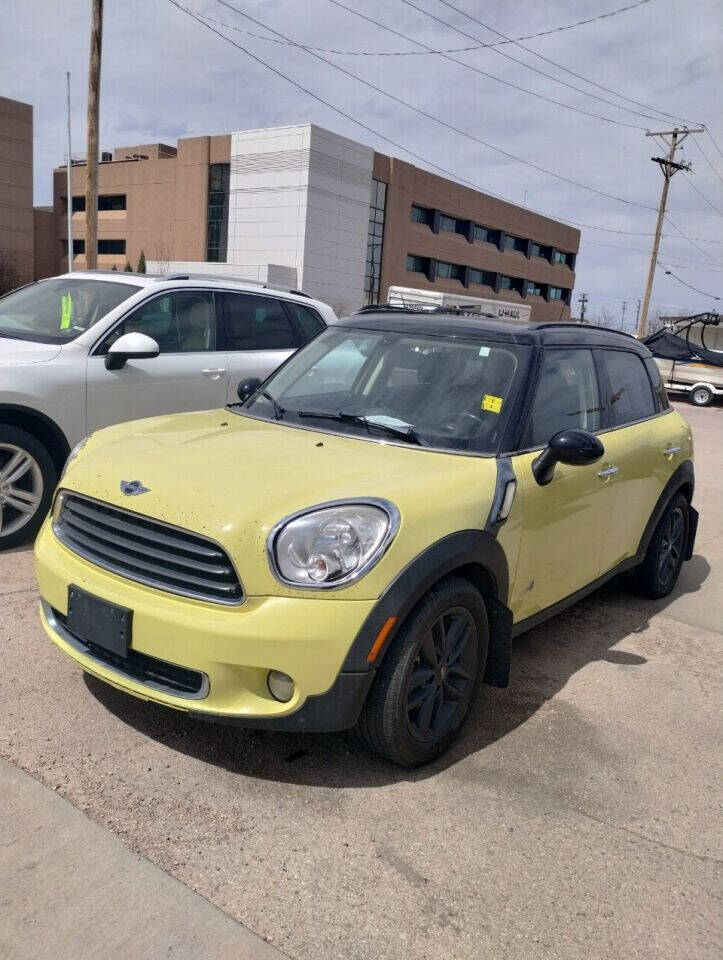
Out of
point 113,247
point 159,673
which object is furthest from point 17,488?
point 113,247

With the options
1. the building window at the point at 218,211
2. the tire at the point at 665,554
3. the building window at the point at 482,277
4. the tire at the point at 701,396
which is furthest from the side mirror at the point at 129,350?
the building window at the point at 482,277

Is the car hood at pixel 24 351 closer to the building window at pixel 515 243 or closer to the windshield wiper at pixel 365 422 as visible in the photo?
the windshield wiper at pixel 365 422

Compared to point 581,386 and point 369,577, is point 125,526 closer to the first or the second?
point 369,577

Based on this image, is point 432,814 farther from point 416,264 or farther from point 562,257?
point 562,257

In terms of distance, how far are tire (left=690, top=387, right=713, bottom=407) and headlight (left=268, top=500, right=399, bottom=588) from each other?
905 inches

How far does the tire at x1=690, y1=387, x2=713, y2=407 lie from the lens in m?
23.3

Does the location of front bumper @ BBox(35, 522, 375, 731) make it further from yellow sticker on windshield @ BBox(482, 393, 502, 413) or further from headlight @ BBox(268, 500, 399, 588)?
yellow sticker on windshield @ BBox(482, 393, 502, 413)

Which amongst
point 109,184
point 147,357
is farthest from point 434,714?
point 109,184

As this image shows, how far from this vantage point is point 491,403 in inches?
140

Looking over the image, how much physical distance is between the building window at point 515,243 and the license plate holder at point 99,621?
242 feet

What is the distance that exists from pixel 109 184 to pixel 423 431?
63737 mm

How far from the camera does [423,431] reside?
11.5 ft

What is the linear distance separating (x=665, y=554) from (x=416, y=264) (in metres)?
58.7

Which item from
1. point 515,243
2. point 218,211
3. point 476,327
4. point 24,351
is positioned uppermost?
point 515,243
